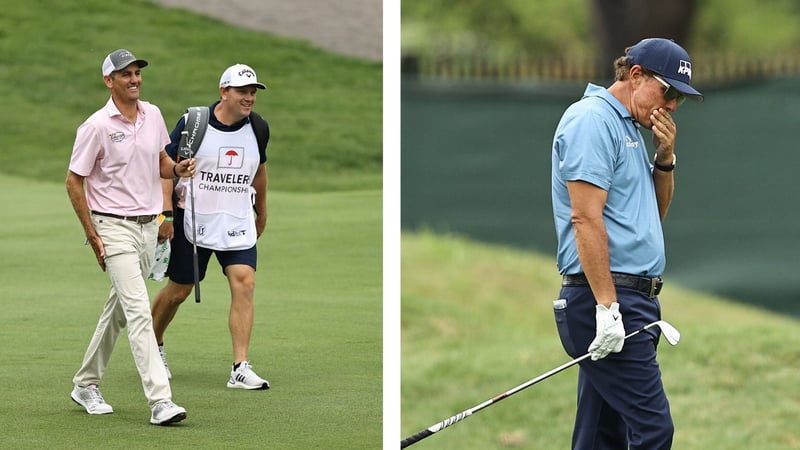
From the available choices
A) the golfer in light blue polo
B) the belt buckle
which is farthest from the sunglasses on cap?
the belt buckle

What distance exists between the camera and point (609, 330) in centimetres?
515

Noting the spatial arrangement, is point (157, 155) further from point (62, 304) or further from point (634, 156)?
point (62, 304)

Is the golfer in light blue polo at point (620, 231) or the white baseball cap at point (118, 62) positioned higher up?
the white baseball cap at point (118, 62)

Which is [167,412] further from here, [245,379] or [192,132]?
[192,132]

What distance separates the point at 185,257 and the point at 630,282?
2566mm

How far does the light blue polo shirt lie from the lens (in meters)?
5.23

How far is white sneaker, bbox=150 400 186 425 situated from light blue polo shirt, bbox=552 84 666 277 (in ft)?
5.95

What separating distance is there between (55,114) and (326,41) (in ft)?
10.6

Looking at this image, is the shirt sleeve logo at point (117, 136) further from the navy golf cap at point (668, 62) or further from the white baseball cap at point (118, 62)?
the navy golf cap at point (668, 62)

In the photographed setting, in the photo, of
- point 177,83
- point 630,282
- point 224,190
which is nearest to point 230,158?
point 224,190

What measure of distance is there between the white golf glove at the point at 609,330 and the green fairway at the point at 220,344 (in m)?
1.48

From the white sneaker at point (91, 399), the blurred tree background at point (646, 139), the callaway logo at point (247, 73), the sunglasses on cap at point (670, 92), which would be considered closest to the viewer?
the sunglasses on cap at point (670, 92)

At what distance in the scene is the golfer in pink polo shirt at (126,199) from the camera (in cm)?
614

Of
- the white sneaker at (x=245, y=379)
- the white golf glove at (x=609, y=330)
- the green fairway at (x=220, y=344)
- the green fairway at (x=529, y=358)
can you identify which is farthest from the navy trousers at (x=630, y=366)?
the green fairway at (x=529, y=358)
